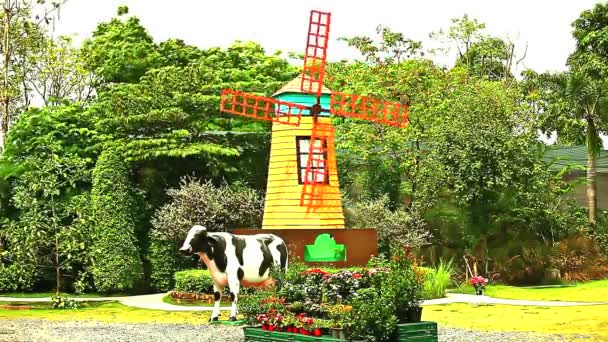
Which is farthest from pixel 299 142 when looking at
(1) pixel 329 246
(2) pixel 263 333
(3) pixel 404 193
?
(2) pixel 263 333

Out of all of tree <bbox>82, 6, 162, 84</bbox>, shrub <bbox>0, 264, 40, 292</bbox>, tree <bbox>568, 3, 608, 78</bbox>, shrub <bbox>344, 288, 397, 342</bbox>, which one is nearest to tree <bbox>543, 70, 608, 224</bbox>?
tree <bbox>568, 3, 608, 78</bbox>

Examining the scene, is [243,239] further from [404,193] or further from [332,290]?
[404,193]

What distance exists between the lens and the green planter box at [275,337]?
1131 cm

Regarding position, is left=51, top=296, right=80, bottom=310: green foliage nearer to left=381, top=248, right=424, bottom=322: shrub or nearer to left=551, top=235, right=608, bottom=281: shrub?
left=381, top=248, right=424, bottom=322: shrub

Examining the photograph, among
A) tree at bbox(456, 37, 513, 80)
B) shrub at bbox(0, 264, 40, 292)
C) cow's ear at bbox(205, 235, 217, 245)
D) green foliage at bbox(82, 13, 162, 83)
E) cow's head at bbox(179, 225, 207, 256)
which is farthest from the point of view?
tree at bbox(456, 37, 513, 80)

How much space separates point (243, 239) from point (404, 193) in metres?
14.0

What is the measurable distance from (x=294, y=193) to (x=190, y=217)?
3.32 metres

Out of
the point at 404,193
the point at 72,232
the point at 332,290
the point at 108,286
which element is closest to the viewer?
the point at 332,290

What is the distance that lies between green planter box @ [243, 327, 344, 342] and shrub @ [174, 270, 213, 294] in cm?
967

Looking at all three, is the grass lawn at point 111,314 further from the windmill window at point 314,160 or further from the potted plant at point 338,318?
the potted plant at point 338,318

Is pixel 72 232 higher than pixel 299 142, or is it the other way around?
pixel 299 142

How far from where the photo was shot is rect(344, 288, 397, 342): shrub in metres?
10.8

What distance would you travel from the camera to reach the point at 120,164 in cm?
2634

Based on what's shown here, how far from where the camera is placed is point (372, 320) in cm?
1083
